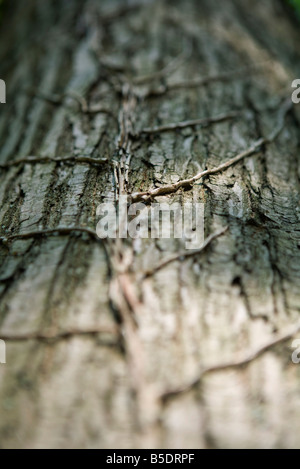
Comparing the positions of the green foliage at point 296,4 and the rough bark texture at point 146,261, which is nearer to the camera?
the rough bark texture at point 146,261

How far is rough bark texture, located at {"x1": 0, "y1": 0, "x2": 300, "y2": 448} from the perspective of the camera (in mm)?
646

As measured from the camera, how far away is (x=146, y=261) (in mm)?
818

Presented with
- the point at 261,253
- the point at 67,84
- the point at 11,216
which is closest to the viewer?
the point at 261,253

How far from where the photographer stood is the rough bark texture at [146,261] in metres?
0.65

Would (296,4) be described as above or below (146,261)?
above

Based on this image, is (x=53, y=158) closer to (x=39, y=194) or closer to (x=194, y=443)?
(x=39, y=194)

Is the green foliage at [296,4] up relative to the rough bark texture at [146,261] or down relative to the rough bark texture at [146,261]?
up

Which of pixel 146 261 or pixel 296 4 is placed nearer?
pixel 146 261

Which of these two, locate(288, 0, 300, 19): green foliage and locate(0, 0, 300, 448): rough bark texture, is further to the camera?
locate(288, 0, 300, 19): green foliage

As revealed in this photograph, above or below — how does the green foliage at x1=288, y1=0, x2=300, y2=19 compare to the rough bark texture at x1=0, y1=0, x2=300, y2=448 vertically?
above

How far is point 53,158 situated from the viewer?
109cm

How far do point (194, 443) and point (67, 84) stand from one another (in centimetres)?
119
